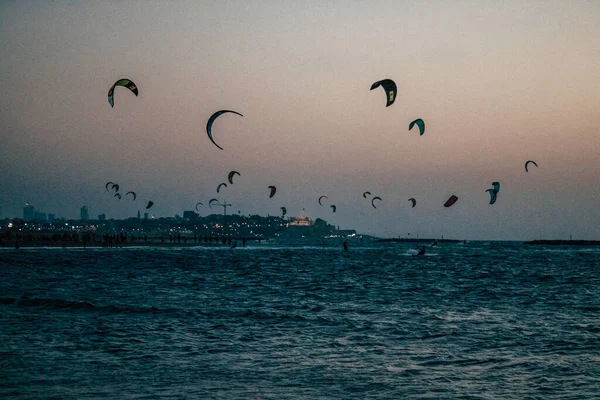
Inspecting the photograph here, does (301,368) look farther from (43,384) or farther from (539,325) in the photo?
(539,325)

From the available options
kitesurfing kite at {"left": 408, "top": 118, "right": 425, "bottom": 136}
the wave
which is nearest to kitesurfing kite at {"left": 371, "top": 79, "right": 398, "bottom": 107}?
kitesurfing kite at {"left": 408, "top": 118, "right": 425, "bottom": 136}

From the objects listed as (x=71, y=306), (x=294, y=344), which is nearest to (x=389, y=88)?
(x=71, y=306)

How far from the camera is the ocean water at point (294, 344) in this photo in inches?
346

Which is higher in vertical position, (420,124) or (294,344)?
(420,124)

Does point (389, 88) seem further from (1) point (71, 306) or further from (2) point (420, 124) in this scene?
(1) point (71, 306)

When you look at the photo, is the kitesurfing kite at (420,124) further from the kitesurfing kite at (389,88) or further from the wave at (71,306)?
the wave at (71,306)

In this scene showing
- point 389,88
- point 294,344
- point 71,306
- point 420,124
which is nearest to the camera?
point 294,344

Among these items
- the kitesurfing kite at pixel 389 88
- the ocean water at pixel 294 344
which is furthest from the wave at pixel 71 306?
the kitesurfing kite at pixel 389 88

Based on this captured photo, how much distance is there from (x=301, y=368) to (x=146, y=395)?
263 centimetres

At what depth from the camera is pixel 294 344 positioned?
12281 mm

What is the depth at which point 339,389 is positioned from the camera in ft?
28.6

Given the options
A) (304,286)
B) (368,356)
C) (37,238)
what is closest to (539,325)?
(368,356)

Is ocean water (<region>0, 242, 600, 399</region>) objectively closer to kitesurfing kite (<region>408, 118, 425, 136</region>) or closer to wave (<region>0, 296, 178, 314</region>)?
wave (<region>0, 296, 178, 314</region>)

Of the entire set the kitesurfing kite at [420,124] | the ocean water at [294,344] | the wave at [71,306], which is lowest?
the ocean water at [294,344]
